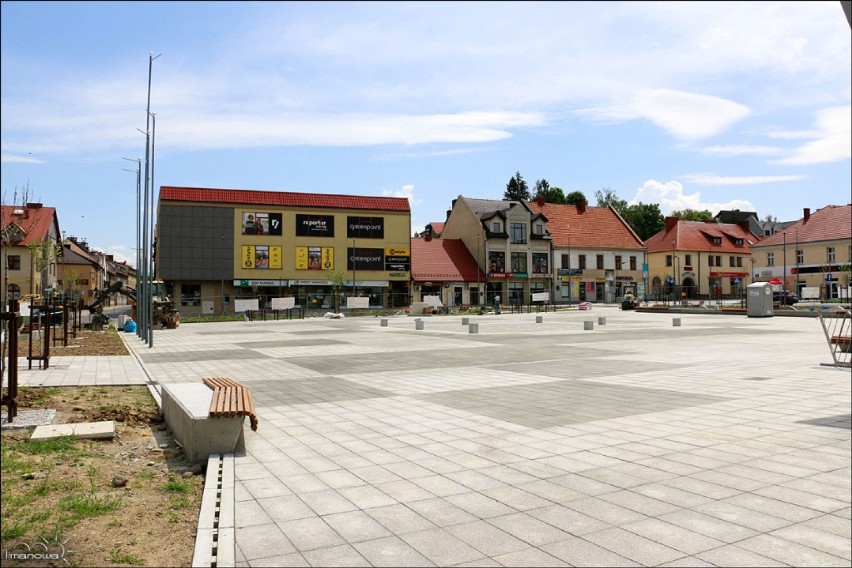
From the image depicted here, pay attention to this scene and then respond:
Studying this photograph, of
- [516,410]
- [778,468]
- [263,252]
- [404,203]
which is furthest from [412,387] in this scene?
[404,203]

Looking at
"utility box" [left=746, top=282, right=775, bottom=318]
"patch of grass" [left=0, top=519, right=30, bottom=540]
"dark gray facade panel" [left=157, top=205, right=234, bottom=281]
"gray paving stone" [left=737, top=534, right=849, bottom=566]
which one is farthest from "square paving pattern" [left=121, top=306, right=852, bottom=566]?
"dark gray facade panel" [left=157, top=205, right=234, bottom=281]

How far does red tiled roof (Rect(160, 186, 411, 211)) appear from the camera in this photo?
5972cm

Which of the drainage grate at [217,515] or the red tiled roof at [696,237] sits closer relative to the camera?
the drainage grate at [217,515]

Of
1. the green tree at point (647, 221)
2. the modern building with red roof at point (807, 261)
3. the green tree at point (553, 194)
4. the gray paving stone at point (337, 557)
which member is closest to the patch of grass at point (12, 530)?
the gray paving stone at point (337, 557)

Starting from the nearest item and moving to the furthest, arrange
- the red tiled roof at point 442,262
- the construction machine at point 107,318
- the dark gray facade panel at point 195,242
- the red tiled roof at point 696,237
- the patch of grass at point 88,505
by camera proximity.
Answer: the patch of grass at point 88,505 < the construction machine at point 107,318 < the dark gray facade panel at point 195,242 < the red tiled roof at point 442,262 < the red tiled roof at point 696,237

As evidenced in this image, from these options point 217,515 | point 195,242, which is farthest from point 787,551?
point 195,242

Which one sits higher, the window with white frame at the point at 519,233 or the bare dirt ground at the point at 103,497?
the window with white frame at the point at 519,233

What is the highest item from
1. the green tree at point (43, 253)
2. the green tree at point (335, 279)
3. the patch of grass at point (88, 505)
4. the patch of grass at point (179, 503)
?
the green tree at point (43, 253)

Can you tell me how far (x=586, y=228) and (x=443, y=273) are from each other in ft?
68.6

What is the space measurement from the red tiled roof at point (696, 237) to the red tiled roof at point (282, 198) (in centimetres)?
3516

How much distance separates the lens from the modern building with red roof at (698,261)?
80.3m

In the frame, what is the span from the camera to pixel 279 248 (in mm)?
62312

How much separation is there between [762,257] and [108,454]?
78104mm

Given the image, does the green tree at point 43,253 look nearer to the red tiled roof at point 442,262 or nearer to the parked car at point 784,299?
the red tiled roof at point 442,262
